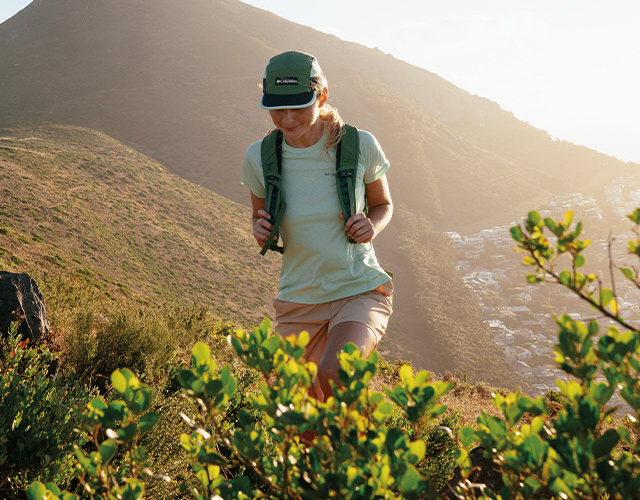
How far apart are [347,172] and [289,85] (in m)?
0.50

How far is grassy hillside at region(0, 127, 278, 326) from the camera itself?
22688 mm

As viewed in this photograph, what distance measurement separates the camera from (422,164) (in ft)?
223

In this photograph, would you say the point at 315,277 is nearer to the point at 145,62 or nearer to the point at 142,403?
the point at 142,403

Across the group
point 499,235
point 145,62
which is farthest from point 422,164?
point 145,62

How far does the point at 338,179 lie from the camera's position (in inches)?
96.4

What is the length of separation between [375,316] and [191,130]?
5805cm

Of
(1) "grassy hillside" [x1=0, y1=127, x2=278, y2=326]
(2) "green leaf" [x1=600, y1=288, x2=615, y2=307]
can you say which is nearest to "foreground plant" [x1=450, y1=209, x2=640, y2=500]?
(2) "green leaf" [x1=600, y1=288, x2=615, y2=307]

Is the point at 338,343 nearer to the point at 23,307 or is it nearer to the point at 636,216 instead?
the point at 636,216

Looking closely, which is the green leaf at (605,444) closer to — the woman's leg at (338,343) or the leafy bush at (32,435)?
the woman's leg at (338,343)

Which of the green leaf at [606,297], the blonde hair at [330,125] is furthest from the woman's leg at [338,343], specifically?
the green leaf at [606,297]

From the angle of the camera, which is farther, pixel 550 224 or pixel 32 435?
pixel 32 435

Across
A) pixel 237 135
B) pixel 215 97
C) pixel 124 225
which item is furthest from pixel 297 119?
pixel 215 97

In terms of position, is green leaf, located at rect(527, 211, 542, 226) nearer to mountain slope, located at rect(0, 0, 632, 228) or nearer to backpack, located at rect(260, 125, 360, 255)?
backpack, located at rect(260, 125, 360, 255)

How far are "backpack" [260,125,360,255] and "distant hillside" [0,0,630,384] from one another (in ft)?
71.4
